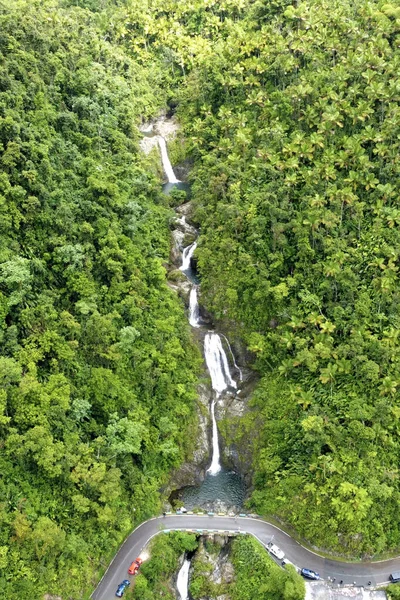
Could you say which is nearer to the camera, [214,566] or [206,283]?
[214,566]

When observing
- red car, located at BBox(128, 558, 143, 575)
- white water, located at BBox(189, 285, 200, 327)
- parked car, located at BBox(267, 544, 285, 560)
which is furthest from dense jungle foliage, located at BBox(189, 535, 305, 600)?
white water, located at BBox(189, 285, 200, 327)

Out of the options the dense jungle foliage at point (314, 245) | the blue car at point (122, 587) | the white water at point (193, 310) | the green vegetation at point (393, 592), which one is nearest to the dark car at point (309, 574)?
the dense jungle foliage at point (314, 245)


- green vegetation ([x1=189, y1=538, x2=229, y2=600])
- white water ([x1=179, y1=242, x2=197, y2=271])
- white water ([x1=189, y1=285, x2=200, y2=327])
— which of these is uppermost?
white water ([x1=179, y1=242, x2=197, y2=271])

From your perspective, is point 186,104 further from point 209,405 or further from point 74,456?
point 74,456

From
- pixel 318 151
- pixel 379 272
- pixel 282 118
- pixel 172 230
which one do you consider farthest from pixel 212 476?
pixel 282 118

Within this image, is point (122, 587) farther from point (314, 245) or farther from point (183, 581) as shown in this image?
point (314, 245)

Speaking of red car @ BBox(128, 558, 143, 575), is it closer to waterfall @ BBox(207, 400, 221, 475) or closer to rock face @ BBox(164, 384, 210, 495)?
rock face @ BBox(164, 384, 210, 495)

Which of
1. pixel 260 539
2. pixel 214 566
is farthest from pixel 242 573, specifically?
pixel 260 539
